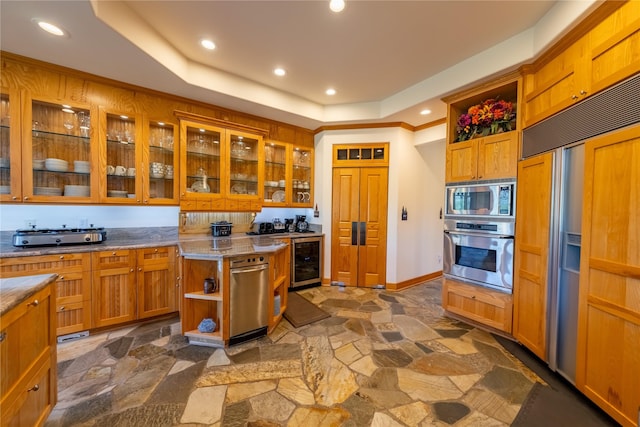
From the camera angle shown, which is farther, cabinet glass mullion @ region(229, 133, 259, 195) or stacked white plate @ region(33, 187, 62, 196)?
cabinet glass mullion @ region(229, 133, 259, 195)

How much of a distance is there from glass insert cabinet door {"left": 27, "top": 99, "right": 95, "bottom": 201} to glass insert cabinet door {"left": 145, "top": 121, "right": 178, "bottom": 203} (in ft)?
1.91

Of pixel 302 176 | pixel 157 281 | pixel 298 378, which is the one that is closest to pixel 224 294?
pixel 298 378

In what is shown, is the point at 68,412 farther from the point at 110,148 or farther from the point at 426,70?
the point at 426,70

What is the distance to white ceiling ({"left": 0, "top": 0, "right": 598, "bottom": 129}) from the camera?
197cm

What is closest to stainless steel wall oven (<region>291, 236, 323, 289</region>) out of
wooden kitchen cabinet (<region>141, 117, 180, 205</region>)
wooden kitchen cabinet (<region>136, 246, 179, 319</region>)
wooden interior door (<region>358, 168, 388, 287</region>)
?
wooden interior door (<region>358, 168, 388, 287</region>)

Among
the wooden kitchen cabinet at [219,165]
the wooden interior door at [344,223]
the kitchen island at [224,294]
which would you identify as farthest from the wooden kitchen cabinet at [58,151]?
the wooden interior door at [344,223]

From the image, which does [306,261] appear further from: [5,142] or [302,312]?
[5,142]

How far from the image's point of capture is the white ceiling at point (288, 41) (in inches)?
77.7

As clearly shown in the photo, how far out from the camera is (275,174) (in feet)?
14.1

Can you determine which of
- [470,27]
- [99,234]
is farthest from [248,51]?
[99,234]

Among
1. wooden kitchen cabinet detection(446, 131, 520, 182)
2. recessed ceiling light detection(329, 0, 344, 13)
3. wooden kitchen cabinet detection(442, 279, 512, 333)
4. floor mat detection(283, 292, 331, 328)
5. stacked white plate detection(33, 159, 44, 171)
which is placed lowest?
floor mat detection(283, 292, 331, 328)

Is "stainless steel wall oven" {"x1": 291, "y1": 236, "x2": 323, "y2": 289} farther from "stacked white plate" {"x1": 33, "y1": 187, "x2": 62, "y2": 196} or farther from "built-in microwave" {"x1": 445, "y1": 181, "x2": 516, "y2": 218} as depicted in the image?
"stacked white plate" {"x1": 33, "y1": 187, "x2": 62, "y2": 196}

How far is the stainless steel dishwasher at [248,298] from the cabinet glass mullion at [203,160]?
5.28 feet

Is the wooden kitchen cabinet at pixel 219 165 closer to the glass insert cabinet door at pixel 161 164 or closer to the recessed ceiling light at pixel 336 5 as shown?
the glass insert cabinet door at pixel 161 164
